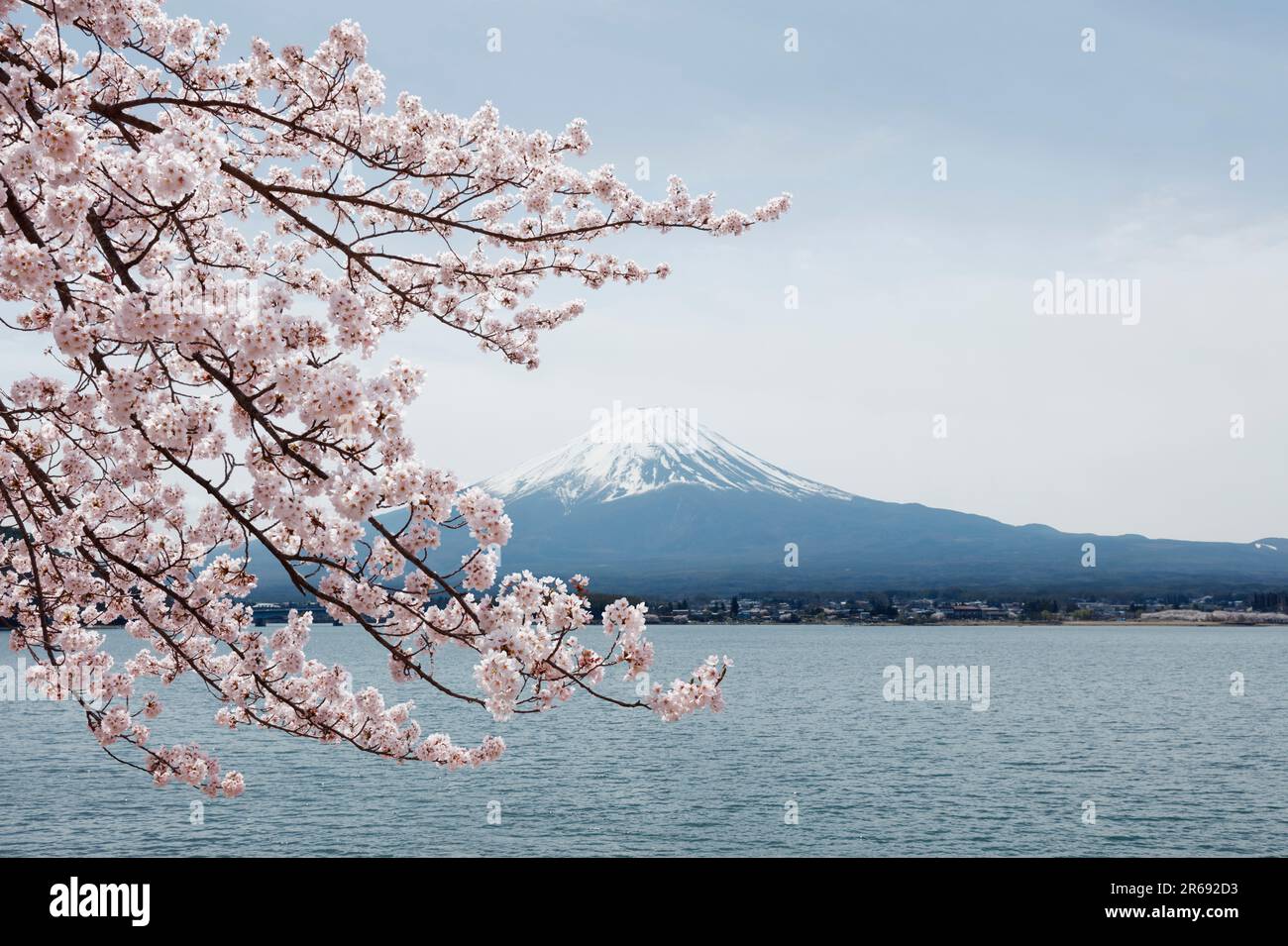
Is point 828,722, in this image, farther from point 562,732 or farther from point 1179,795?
point 1179,795

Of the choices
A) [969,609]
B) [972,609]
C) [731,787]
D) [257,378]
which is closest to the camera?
[257,378]

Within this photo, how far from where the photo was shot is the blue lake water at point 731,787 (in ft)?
98.0

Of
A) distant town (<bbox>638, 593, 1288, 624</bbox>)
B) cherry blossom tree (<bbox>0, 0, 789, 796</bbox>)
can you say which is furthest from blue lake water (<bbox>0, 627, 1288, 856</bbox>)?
distant town (<bbox>638, 593, 1288, 624</bbox>)

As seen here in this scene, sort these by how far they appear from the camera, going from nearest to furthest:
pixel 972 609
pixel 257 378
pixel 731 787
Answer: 1. pixel 257 378
2. pixel 731 787
3. pixel 972 609

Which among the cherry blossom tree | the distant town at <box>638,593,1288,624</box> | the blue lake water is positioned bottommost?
the distant town at <box>638,593,1288,624</box>

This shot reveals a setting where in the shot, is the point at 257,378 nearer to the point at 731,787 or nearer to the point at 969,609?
the point at 731,787

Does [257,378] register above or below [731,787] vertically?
above

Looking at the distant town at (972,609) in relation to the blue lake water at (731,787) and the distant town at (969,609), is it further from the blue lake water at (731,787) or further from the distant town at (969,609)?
the blue lake water at (731,787)

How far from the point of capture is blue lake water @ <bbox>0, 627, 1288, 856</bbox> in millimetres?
29859

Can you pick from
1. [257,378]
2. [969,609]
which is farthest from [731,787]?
[969,609]

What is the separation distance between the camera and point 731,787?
39562 mm

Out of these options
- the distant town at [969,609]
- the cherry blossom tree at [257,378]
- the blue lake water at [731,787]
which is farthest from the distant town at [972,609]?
the cherry blossom tree at [257,378]

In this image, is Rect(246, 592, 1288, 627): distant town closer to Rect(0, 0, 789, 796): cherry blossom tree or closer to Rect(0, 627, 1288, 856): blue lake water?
Rect(0, 627, 1288, 856): blue lake water
